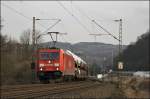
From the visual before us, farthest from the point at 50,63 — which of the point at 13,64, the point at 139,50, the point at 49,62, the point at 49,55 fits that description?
the point at 139,50

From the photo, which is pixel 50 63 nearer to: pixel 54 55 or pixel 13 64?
pixel 54 55

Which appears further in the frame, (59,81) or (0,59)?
(59,81)

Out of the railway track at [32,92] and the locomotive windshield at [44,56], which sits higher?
the locomotive windshield at [44,56]

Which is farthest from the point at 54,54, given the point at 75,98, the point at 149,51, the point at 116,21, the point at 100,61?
the point at 100,61

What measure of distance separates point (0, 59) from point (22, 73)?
41.8ft

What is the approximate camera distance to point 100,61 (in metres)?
148

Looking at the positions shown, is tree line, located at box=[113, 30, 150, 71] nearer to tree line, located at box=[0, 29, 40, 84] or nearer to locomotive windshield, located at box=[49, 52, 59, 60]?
tree line, located at box=[0, 29, 40, 84]

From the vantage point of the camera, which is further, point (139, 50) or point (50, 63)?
point (139, 50)

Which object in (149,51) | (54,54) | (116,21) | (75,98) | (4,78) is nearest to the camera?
(75,98)

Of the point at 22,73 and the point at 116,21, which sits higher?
the point at 116,21

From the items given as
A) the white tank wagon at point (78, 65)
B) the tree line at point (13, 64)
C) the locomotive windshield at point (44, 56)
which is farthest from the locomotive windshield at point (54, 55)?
the white tank wagon at point (78, 65)

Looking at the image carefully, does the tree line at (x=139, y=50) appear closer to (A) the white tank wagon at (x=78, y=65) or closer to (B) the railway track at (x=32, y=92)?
(A) the white tank wagon at (x=78, y=65)

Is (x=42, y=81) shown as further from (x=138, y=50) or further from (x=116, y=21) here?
(x=138, y=50)

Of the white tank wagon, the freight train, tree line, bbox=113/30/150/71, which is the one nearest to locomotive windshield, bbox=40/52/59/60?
the freight train
